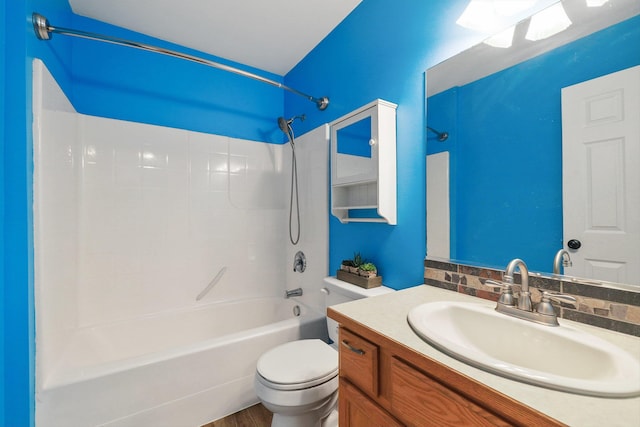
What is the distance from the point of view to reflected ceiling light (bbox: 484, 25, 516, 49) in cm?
101

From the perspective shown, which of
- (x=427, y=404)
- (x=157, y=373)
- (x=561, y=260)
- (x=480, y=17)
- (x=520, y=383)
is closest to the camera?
(x=520, y=383)

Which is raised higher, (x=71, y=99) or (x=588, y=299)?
(x=71, y=99)

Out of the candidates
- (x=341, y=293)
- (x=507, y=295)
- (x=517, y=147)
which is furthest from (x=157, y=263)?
(x=517, y=147)

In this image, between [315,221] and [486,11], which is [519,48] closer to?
[486,11]

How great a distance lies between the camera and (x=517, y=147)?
987mm

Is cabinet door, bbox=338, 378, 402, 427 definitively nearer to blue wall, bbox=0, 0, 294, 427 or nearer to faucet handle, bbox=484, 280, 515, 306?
faucet handle, bbox=484, 280, 515, 306

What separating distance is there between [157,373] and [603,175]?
2016mm

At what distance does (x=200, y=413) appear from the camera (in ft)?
4.88

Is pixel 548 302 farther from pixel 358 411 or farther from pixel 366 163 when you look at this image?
pixel 366 163

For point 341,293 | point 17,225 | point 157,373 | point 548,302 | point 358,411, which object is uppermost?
point 17,225

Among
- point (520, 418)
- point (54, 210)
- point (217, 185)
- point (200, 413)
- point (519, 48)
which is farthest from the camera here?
point (217, 185)

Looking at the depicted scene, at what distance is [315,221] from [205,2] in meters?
1.65

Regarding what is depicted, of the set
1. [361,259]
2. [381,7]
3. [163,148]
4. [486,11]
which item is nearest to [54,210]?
[163,148]

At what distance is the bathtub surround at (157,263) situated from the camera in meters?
1.27
